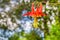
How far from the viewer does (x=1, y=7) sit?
4.92 ft

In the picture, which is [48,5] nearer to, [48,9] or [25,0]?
[48,9]

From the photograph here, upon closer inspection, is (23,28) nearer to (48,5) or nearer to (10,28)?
(10,28)

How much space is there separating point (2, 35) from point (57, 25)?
418 millimetres

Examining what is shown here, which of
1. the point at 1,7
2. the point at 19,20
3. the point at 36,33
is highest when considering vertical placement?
the point at 1,7

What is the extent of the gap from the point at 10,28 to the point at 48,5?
1.11 ft

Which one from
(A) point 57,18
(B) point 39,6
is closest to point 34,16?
(B) point 39,6

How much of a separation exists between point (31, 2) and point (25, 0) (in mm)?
49

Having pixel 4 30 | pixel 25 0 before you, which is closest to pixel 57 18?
pixel 25 0

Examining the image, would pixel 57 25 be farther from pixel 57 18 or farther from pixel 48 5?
pixel 48 5

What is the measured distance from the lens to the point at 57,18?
1.51 m

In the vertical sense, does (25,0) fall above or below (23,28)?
above

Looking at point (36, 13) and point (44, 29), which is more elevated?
point (36, 13)

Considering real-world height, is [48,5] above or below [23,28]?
above

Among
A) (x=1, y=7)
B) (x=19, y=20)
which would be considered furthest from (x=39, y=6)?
(x=1, y=7)
